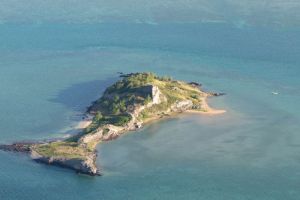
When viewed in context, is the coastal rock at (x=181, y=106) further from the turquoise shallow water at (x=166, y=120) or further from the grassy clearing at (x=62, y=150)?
the grassy clearing at (x=62, y=150)

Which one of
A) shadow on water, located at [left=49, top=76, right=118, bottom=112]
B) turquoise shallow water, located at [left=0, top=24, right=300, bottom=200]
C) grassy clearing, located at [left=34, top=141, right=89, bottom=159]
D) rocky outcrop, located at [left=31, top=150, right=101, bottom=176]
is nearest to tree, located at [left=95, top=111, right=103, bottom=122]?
turquoise shallow water, located at [left=0, top=24, right=300, bottom=200]

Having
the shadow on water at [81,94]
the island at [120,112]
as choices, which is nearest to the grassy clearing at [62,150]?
the island at [120,112]

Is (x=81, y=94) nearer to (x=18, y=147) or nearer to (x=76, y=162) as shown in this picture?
(x=18, y=147)

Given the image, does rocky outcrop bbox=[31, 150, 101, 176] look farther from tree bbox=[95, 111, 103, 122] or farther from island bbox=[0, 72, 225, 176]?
tree bbox=[95, 111, 103, 122]

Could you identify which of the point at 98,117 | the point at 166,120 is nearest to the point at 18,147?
the point at 98,117

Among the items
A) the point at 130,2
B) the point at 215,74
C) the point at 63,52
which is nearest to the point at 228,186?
the point at 215,74
